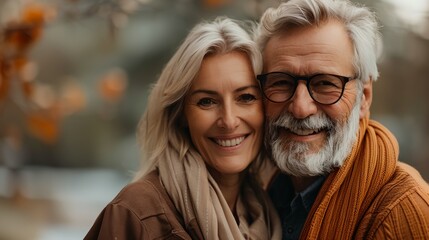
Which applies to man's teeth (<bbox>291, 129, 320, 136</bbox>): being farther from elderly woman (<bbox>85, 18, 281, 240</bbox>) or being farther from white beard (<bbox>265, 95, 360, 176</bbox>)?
elderly woman (<bbox>85, 18, 281, 240</bbox>)

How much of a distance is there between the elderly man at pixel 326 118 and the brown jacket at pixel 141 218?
0.48 meters

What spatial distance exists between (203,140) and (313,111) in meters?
0.45

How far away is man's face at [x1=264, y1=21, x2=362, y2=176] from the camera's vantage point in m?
2.53

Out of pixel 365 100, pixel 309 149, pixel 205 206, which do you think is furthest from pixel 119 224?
pixel 365 100

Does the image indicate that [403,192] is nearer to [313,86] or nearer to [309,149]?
[309,149]

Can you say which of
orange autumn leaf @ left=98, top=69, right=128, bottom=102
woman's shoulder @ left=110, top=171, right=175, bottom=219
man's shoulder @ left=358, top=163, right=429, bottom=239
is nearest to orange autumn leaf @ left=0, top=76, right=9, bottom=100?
woman's shoulder @ left=110, top=171, right=175, bottom=219

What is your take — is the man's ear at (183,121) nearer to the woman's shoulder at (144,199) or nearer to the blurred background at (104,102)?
the woman's shoulder at (144,199)

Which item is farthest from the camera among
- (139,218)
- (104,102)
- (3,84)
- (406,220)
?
(104,102)

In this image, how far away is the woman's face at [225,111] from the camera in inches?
100

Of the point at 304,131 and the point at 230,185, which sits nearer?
the point at 304,131

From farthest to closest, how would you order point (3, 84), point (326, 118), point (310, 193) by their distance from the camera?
point (3, 84) → point (310, 193) → point (326, 118)

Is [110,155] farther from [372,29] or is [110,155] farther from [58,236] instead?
[372,29]

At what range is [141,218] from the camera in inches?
91.2

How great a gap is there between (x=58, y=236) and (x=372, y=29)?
16.9 feet
